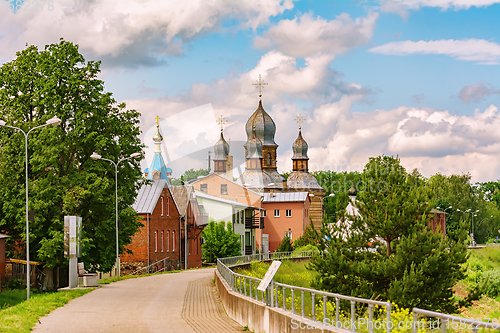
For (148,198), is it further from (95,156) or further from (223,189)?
(223,189)

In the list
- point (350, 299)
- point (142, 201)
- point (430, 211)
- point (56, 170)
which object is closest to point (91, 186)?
point (56, 170)

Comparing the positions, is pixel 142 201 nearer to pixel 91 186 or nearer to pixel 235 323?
pixel 91 186

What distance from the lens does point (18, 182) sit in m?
30.3

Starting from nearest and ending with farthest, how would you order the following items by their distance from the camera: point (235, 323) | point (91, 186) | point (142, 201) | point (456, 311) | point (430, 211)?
point (235, 323), point (456, 311), point (430, 211), point (91, 186), point (142, 201)

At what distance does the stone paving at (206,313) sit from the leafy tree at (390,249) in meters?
4.70

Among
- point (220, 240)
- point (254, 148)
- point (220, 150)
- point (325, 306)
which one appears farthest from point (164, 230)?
point (220, 150)

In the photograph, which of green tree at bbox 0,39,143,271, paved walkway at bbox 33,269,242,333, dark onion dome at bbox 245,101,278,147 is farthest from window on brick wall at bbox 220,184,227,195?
paved walkway at bbox 33,269,242,333

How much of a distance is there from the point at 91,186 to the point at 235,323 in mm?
17198

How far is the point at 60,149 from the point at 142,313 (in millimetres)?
14540

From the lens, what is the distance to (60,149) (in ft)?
94.7

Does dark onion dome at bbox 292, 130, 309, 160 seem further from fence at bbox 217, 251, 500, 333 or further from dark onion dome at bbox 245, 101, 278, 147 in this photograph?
fence at bbox 217, 251, 500, 333

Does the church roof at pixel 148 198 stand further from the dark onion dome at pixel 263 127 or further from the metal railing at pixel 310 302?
the dark onion dome at pixel 263 127

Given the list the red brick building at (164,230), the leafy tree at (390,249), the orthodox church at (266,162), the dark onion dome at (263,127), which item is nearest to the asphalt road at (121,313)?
the leafy tree at (390,249)

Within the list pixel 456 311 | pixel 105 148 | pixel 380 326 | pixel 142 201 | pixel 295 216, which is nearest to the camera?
pixel 380 326
